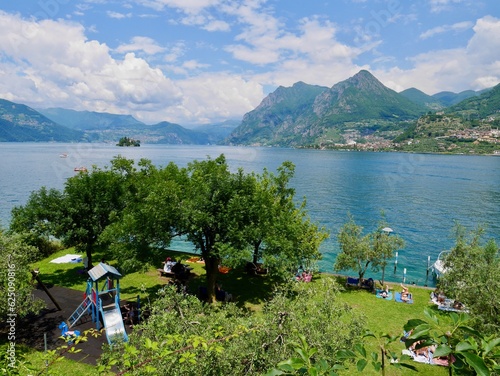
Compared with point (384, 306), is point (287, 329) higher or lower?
higher

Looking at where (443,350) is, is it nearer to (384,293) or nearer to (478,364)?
(478,364)

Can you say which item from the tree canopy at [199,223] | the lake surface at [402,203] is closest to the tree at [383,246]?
the tree canopy at [199,223]

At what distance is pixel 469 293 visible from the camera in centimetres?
1489

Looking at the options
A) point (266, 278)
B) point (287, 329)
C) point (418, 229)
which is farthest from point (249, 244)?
point (418, 229)

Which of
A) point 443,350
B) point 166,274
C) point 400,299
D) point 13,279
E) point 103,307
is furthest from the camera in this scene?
point 166,274

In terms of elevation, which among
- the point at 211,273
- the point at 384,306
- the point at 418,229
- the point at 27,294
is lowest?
the point at 418,229

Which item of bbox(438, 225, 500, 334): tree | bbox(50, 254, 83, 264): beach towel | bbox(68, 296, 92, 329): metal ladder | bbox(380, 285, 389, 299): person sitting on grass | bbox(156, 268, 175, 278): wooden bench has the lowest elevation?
bbox(380, 285, 389, 299): person sitting on grass

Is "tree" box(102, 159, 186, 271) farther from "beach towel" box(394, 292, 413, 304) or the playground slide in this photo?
"beach towel" box(394, 292, 413, 304)

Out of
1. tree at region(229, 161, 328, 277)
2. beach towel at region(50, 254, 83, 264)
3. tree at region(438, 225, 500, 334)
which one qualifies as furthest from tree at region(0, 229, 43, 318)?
tree at region(438, 225, 500, 334)

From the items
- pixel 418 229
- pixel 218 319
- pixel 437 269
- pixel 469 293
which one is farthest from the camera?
pixel 418 229

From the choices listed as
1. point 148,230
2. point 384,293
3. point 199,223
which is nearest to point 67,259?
point 148,230

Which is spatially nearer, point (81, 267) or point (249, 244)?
point (249, 244)

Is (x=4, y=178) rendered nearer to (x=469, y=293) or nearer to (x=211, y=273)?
(x=211, y=273)

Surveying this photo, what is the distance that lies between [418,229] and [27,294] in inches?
2579
